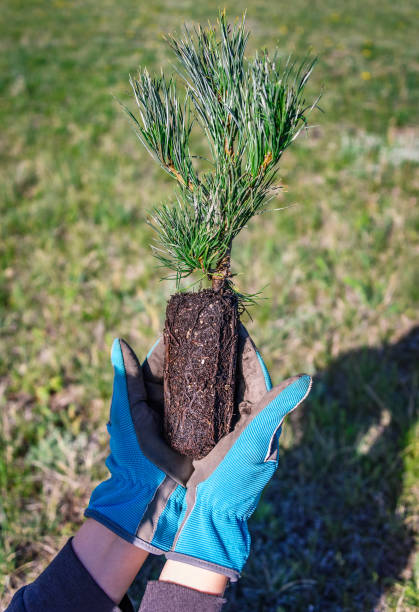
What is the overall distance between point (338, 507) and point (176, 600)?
0.98 m

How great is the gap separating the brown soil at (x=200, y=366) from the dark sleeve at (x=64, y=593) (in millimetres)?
489

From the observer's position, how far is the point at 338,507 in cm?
204

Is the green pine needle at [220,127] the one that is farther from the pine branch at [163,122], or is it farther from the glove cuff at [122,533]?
the glove cuff at [122,533]

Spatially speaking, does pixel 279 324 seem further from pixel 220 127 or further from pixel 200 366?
pixel 220 127

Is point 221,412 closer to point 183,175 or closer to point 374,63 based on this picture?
point 183,175

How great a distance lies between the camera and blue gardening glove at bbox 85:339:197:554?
61.3 inches

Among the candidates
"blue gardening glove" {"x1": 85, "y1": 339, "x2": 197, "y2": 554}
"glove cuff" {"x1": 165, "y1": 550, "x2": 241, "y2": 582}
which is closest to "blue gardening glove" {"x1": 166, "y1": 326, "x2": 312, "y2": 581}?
"glove cuff" {"x1": 165, "y1": 550, "x2": 241, "y2": 582}

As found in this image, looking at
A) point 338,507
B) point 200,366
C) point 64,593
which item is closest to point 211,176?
point 200,366

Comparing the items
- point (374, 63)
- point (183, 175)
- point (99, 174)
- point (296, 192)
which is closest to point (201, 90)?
point (183, 175)

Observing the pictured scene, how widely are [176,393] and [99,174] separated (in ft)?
11.1

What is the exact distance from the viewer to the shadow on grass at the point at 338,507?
5.88 feet

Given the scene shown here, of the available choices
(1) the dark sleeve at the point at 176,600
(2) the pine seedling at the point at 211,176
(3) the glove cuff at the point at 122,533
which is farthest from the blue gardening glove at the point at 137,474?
(1) the dark sleeve at the point at 176,600

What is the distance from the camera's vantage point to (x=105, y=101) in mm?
6043

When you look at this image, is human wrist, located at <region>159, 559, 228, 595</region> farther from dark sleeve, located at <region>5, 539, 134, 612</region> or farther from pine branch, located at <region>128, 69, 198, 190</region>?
pine branch, located at <region>128, 69, 198, 190</region>
